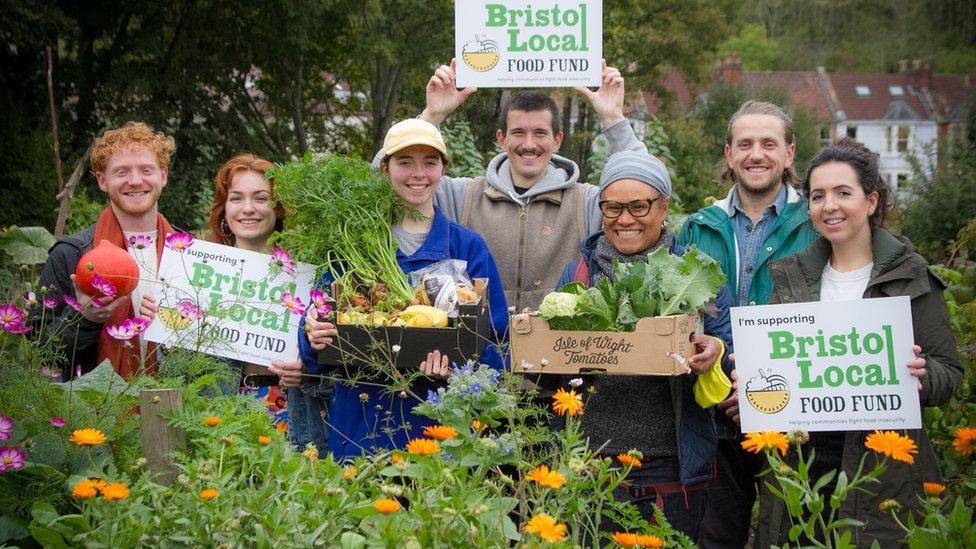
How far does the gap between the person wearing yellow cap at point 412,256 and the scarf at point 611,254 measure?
0.43 meters

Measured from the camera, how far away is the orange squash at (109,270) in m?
4.01

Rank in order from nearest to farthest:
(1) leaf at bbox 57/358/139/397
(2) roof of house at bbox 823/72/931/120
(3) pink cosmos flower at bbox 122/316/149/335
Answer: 1. (1) leaf at bbox 57/358/139/397
2. (3) pink cosmos flower at bbox 122/316/149/335
3. (2) roof of house at bbox 823/72/931/120

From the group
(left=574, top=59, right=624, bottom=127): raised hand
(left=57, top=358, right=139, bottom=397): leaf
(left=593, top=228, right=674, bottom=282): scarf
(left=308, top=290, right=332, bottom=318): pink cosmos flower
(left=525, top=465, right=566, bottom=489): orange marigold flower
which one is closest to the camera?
(left=525, top=465, right=566, bottom=489): orange marigold flower

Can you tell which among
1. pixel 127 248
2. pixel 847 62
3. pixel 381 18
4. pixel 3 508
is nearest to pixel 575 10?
pixel 127 248

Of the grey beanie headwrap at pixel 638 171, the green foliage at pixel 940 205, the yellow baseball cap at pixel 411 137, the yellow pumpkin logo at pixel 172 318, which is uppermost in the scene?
the green foliage at pixel 940 205

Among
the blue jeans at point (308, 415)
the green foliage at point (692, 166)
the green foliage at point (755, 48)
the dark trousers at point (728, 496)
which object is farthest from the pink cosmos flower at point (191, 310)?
the green foliage at point (755, 48)

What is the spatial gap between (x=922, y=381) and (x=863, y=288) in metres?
0.43

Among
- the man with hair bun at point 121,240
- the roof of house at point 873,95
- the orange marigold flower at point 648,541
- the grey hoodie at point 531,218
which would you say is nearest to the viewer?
the orange marigold flower at point 648,541

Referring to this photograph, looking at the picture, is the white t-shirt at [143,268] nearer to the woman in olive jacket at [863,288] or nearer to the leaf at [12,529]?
the leaf at [12,529]

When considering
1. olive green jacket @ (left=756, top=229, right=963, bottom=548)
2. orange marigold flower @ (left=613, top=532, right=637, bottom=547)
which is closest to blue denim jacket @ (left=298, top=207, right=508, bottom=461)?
olive green jacket @ (left=756, top=229, right=963, bottom=548)

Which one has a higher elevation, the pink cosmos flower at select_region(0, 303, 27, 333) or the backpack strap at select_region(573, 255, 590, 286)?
the backpack strap at select_region(573, 255, 590, 286)

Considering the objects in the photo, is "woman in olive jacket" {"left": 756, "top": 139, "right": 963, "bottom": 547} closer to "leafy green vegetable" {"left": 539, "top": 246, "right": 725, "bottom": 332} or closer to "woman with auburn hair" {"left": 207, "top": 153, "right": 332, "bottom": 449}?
"leafy green vegetable" {"left": 539, "top": 246, "right": 725, "bottom": 332}

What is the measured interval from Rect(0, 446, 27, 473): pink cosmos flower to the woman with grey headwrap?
2002mm

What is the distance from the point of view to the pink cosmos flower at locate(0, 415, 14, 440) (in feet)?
9.80
